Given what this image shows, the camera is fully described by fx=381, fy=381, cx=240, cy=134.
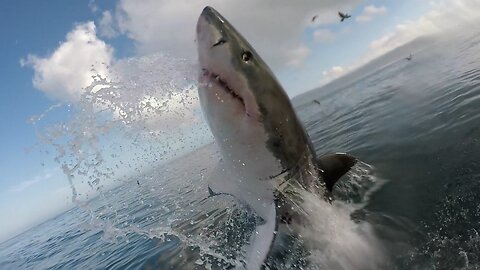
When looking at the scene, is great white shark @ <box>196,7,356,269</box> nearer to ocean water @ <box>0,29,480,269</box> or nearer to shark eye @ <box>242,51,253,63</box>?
shark eye @ <box>242,51,253,63</box>

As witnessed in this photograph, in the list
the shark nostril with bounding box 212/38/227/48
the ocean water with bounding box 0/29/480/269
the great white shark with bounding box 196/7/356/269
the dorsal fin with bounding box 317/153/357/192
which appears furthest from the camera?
the dorsal fin with bounding box 317/153/357/192

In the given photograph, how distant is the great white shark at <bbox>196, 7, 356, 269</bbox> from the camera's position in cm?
494

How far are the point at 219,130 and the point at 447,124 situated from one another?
833 centimetres

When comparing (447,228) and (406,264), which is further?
(447,228)

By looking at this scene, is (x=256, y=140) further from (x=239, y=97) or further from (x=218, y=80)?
(x=218, y=80)

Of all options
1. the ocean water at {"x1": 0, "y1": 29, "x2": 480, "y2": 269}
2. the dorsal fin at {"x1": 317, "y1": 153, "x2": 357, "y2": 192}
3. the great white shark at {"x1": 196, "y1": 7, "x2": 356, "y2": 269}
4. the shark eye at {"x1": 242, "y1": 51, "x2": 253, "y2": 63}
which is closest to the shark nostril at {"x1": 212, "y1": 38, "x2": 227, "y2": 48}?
the great white shark at {"x1": 196, "y1": 7, "x2": 356, "y2": 269}

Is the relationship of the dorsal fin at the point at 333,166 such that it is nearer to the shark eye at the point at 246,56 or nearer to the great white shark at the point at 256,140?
the great white shark at the point at 256,140

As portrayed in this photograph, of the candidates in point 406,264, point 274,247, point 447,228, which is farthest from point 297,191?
point 447,228

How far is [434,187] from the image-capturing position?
7348mm

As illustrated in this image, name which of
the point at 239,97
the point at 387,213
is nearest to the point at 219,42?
the point at 239,97

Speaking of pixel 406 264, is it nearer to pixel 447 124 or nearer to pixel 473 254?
pixel 473 254

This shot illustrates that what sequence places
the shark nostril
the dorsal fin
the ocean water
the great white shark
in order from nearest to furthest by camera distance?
the shark nostril → the great white shark → the ocean water → the dorsal fin

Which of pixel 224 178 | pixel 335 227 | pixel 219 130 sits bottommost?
pixel 335 227

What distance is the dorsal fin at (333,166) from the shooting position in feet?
21.4
